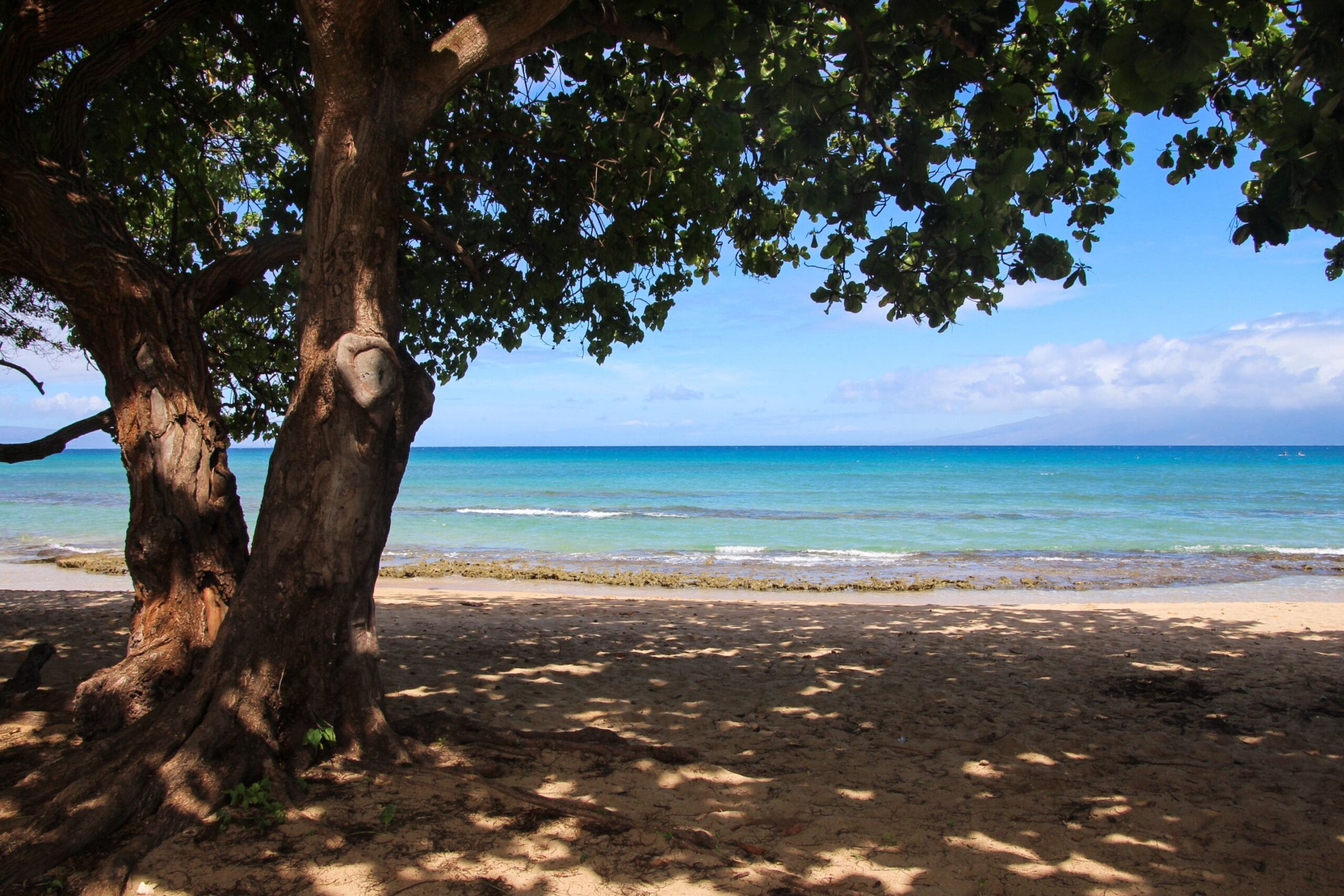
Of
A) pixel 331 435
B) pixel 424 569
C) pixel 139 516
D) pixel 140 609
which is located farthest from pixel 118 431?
pixel 424 569

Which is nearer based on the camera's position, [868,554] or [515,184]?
[515,184]

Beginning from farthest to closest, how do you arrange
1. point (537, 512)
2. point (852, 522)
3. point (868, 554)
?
point (537, 512) → point (852, 522) → point (868, 554)

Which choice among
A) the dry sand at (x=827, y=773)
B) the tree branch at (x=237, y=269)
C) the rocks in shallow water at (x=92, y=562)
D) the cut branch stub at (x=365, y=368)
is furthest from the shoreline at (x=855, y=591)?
the cut branch stub at (x=365, y=368)

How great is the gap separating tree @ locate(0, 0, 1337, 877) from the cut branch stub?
0.01 m

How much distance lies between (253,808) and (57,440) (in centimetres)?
324

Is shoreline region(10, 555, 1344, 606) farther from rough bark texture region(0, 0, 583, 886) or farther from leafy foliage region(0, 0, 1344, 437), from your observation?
rough bark texture region(0, 0, 583, 886)

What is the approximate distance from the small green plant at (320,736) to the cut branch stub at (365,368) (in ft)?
5.01

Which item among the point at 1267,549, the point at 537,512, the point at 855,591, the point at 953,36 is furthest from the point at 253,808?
the point at 537,512

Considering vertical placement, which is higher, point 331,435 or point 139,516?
point 331,435

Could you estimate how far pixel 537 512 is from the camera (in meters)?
30.5

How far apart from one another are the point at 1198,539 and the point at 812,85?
22481 mm

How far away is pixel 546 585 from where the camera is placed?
47.5ft

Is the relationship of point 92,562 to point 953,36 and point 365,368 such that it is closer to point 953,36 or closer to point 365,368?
point 365,368

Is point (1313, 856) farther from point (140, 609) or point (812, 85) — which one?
point (140, 609)
